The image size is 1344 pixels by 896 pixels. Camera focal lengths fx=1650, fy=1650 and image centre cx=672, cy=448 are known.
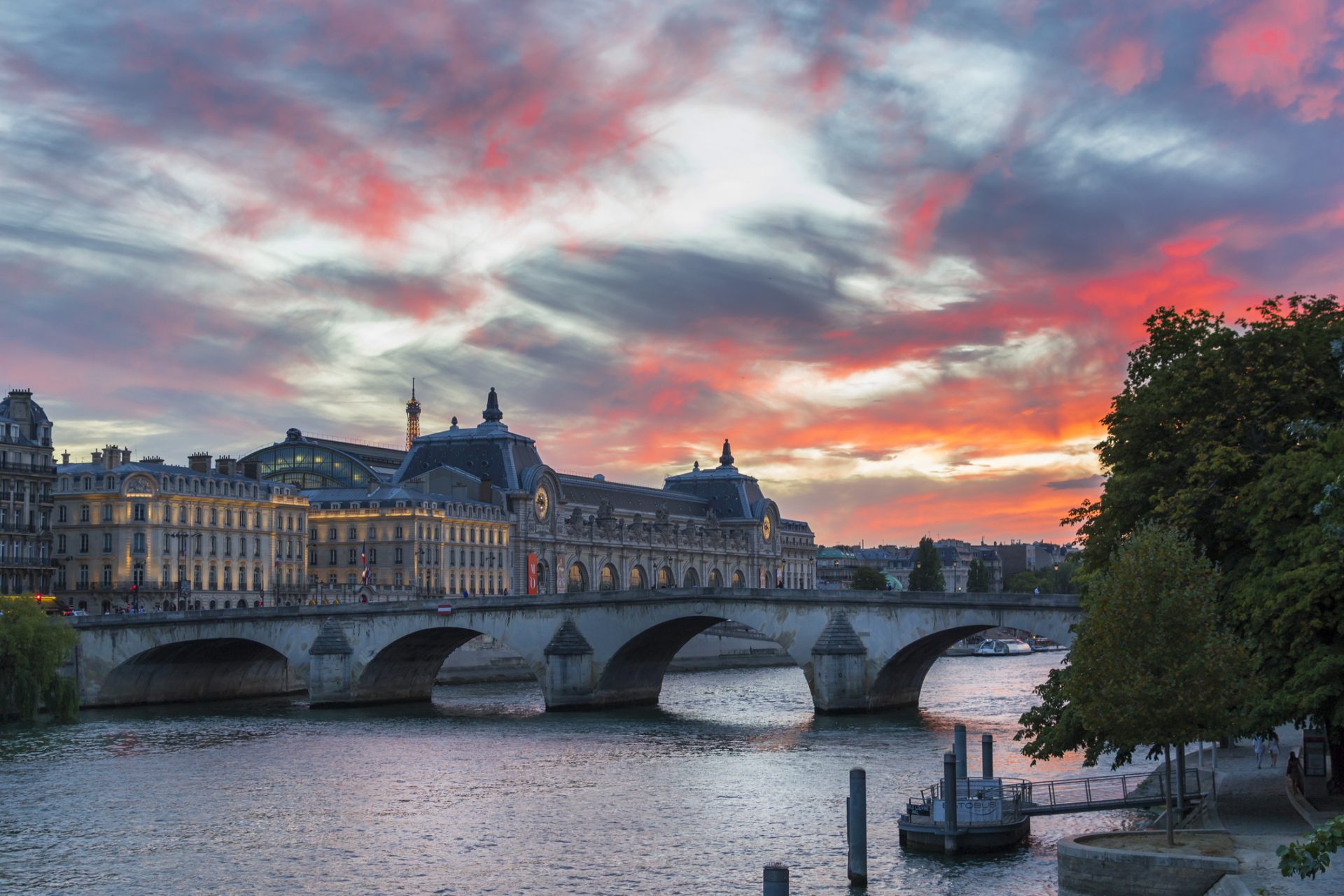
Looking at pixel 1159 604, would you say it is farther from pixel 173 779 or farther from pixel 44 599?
pixel 44 599

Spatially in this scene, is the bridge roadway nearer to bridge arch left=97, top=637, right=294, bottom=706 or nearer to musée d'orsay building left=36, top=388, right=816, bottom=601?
bridge arch left=97, top=637, right=294, bottom=706

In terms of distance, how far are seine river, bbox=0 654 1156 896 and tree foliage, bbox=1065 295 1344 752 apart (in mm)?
7663

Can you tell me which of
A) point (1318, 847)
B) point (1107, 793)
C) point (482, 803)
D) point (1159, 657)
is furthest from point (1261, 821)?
point (482, 803)

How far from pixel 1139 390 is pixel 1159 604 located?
10711 mm

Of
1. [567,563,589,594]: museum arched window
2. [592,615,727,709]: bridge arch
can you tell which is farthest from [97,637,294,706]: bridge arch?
[567,563,589,594]: museum arched window

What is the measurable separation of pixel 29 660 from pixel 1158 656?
60.6 m

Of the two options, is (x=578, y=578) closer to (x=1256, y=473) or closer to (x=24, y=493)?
(x=24, y=493)

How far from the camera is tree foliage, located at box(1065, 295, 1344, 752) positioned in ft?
120

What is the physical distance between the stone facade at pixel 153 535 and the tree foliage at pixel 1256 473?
308 feet

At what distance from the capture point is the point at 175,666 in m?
98.8

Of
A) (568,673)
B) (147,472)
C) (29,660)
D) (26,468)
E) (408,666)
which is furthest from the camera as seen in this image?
(147,472)

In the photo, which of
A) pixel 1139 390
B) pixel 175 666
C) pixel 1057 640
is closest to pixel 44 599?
pixel 175 666

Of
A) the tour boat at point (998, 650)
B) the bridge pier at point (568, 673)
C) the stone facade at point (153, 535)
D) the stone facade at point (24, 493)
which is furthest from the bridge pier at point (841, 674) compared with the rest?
the tour boat at point (998, 650)

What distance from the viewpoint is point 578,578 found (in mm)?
190375
